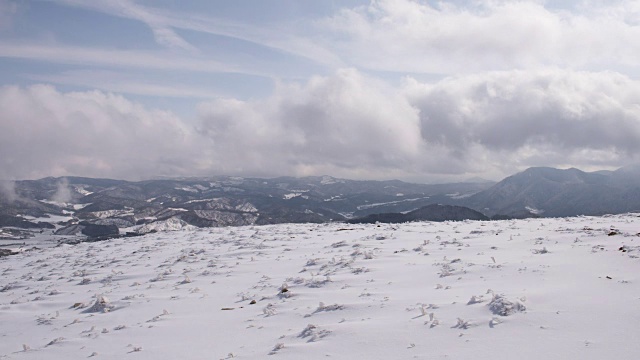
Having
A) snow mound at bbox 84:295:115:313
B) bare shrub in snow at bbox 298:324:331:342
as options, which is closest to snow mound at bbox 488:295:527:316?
bare shrub in snow at bbox 298:324:331:342

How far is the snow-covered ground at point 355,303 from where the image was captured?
8648 mm

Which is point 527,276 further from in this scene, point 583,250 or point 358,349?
point 358,349

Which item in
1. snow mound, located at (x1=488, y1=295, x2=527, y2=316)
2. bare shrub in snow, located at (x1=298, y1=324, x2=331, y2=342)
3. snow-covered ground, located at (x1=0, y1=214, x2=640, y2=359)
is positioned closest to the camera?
snow-covered ground, located at (x1=0, y1=214, x2=640, y2=359)

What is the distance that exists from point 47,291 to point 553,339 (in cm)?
2187

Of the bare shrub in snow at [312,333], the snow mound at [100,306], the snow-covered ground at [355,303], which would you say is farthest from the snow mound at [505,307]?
the snow mound at [100,306]

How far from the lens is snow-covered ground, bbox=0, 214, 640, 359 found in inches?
340

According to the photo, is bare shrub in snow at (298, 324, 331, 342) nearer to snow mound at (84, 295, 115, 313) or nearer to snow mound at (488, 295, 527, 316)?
snow mound at (488, 295, 527, 316)

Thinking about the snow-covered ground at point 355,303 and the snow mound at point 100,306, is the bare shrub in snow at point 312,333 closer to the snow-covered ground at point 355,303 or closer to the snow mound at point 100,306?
the snow-covered ground at point 355,303

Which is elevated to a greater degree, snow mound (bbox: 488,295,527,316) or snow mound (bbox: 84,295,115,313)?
snow mound (bbox: 488,295,527,316)

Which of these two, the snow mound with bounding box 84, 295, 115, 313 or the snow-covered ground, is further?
the snow mound with bounding box 84, 295, 115, 313

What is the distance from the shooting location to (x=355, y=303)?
12.3 metres

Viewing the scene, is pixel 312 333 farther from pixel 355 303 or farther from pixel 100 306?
pixel 100 306

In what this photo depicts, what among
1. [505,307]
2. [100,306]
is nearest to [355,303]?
[505,307]

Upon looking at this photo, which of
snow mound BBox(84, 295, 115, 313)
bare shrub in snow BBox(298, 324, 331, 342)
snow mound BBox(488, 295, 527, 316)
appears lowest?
snow mound BBox(84, 295, 115, 313)
